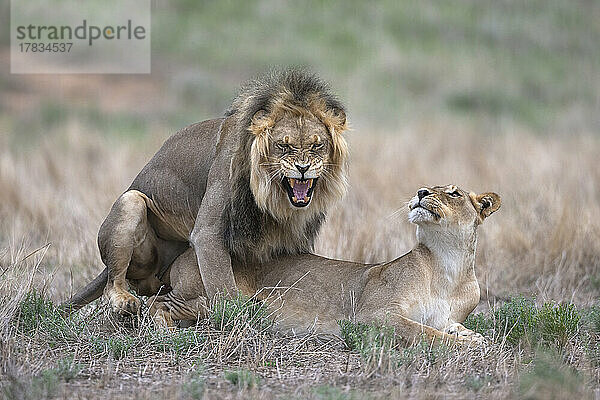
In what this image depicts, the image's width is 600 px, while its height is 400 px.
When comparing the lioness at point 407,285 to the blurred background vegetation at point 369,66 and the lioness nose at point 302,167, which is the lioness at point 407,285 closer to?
the lioness nose at point 302,167

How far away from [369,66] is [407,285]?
17887 mm

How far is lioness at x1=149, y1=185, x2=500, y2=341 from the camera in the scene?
19.2ft

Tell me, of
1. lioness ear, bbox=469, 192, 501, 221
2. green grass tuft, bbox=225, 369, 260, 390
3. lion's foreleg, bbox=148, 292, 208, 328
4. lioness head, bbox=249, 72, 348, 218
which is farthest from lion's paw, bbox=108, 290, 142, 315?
lioness ear, bbox=469, 192, 501, 221

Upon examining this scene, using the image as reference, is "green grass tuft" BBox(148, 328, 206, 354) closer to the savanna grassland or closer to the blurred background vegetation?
the savanna grassland

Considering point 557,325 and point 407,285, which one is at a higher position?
point 407,285

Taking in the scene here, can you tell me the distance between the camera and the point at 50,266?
322 inches

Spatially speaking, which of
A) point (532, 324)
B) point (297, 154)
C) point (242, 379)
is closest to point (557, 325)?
point (532, 324)

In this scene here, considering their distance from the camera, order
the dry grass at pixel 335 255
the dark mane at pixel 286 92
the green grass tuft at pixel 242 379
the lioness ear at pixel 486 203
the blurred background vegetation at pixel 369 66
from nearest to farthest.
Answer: the green grass tuft at pixel 242 379
the dry grass at pixel 335 255
the dark mane at pixel 286 92
the lioness ear at pixel 486 203
the blurred background vegetation at pixel 369 66

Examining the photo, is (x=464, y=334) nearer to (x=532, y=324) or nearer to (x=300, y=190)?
(x=532, y=324)

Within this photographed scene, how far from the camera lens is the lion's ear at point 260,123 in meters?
5.82

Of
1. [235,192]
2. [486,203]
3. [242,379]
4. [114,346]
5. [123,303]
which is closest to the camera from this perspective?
[242,379]

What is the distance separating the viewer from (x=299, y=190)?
5.80 meters

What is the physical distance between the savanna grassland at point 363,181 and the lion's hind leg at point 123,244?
0.14 metres

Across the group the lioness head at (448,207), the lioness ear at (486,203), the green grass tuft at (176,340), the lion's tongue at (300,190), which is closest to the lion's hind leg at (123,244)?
the green grass tuft at (176,340)
